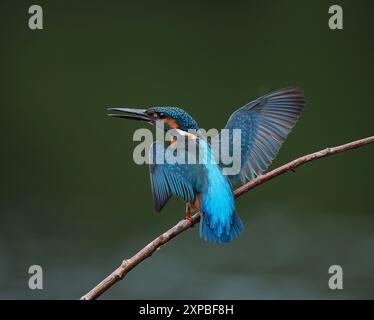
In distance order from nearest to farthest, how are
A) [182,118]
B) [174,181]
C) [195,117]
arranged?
[174,181] → [182,118] → [195,117]

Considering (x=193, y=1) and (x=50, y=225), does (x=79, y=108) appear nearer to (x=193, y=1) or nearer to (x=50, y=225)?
(x=50, y=225)

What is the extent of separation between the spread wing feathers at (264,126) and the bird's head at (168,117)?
200 mm

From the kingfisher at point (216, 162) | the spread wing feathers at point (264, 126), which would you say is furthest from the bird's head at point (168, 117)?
the spread wing feathers at point (264, 126)

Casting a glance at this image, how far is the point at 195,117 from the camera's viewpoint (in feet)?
19.3

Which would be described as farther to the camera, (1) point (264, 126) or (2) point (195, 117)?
(2) point (195, 117)

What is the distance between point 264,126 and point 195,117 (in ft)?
9.38

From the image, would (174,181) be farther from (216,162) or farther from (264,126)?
(264,126)

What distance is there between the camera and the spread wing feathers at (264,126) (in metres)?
2.94

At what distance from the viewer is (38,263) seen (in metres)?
4.61

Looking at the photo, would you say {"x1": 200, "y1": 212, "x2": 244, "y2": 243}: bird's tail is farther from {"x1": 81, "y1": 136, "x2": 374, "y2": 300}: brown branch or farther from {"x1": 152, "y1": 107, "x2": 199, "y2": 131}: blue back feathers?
{"x1": 152, "y1": 107, "x2": 199, "y2": 131}: blue back feathers

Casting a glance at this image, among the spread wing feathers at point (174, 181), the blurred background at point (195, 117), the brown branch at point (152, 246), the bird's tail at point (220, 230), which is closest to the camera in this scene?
the brown branch at point (152, 246)

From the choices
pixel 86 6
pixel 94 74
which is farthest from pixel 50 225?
pixel 86 6

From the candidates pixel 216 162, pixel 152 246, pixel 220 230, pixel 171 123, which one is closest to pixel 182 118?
pixel 171 123

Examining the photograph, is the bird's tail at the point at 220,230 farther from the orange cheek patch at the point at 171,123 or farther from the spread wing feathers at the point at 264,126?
the orange cheek patch at the point at 171,123
